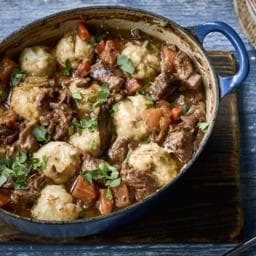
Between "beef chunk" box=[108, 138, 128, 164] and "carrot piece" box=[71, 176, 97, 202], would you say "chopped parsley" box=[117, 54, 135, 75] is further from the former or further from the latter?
"carrot piece" box=[71, 176, 97, 202]

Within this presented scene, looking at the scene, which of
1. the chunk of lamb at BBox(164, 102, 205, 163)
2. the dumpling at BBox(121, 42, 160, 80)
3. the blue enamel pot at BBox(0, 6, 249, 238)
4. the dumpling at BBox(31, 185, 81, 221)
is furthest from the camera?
the dumpling at BBox(121, 42, 160, 80)

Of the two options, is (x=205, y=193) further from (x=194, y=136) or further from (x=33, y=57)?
(x=33, y=57)

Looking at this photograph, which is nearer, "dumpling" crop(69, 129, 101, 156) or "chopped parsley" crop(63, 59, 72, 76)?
"dumpling" crop(69, 129, 101, 156)

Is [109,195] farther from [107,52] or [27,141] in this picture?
[107,52]

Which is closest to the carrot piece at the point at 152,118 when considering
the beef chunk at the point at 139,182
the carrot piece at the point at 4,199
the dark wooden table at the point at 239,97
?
the beef chunk at the point at 139,182

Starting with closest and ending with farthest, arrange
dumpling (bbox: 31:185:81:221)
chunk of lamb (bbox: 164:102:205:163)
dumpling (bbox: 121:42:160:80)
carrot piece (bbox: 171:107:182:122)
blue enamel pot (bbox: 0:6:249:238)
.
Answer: blue enamel pot (bbox: 0:6:249:238), dumpling (bbox: 31:185:81:221), chunk of lamb (bbox: 164:102:205:163), carrot piece (bbox: 171:107:182:122), dumpling (bbox: 121:42:160:80)

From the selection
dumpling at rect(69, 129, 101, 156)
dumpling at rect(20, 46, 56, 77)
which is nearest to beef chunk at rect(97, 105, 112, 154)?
dumpling at rect(69, 129, 101, 156)
